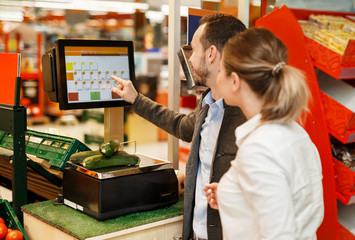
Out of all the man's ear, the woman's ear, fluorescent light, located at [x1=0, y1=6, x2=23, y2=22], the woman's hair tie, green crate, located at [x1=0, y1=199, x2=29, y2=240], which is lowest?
green crate, located at [x1=0, y1=199, x2=29, y2=240]

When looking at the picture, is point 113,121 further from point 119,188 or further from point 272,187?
point 272,187

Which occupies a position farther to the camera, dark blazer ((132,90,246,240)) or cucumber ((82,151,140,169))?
cucumber ((82,151,140,169))

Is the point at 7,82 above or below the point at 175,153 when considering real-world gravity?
above

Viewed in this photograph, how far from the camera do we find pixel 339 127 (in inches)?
93.2

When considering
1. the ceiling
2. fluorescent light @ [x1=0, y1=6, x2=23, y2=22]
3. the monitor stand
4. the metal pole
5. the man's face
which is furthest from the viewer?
fluorescent light @ [x1=0, y1=6, x2=23, y2=22]

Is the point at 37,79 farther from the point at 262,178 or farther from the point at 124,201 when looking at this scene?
the point at 262,178

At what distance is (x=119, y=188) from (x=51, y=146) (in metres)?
0.67

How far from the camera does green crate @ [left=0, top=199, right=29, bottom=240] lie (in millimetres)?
2311

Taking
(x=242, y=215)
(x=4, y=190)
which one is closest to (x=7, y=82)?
(x=4, y=190)

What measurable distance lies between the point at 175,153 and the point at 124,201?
0.88 meters

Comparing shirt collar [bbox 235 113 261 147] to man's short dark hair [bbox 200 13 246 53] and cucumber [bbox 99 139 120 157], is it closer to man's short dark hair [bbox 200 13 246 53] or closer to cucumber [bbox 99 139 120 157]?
man's short dark hair [bbox 200 13 246 53]

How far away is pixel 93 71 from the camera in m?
2.42

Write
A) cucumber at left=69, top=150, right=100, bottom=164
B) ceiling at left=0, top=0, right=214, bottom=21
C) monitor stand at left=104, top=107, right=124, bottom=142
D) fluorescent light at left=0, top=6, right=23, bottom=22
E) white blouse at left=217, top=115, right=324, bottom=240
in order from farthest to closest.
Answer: fluorescent light at left=0, top=6, right=23, bottom=22, ceiling at left=0, top=0, right=214, bottom=21, monitor stand at left=104, top=107, right=124, bottom=142, cucumber at left=69, top=150, right=100, bottom=164, white blouse at left=217, top=115, right=324, bottom=240

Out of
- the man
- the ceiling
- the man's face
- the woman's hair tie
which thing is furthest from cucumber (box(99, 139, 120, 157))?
the ceiling
